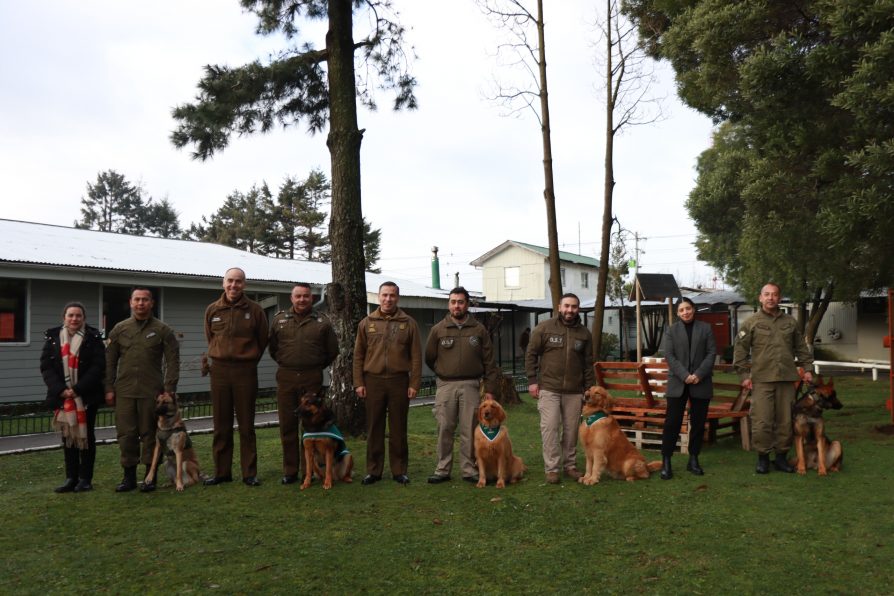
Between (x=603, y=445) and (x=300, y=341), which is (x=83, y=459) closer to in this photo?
(x=300, y=341)

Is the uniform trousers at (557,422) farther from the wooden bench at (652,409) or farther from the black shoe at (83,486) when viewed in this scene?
the black shoe at (83,486)

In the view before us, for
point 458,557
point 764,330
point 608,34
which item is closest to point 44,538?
point 458,557

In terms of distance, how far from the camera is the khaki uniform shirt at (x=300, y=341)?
6.53m

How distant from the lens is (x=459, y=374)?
6.64 m

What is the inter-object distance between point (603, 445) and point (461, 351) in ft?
5.18

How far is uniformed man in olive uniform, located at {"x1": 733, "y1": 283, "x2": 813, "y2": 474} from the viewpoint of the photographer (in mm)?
6922

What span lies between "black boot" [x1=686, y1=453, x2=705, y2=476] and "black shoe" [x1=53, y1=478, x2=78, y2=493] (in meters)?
5.79

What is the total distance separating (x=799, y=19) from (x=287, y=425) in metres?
Answer: 8.70

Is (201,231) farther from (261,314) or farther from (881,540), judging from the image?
(881,540)

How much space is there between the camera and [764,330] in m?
7.05

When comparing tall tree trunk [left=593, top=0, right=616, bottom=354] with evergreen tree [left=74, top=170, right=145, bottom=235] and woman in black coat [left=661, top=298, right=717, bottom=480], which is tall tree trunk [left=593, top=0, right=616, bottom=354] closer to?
woman in black coat [left=661, top=298, right=717, bottom=480]

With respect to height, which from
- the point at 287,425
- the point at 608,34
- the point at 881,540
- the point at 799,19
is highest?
the point at 608,34

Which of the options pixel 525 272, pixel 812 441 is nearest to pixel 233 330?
pixel 812 441

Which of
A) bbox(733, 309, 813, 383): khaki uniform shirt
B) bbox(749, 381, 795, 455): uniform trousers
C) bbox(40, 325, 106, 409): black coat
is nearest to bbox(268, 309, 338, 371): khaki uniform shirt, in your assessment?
bbox(40, 325, 106, 409): black coat
